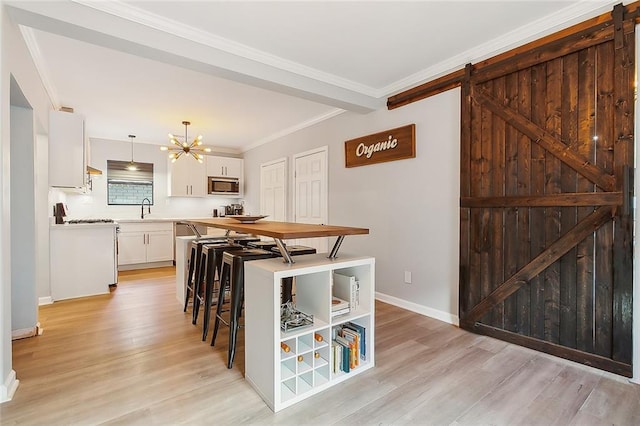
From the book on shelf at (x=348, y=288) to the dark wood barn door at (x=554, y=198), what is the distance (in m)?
1.25

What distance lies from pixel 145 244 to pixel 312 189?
10.9 ft

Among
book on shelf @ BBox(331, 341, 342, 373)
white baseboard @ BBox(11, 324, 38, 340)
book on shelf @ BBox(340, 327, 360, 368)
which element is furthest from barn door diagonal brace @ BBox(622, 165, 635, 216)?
white baseboard @ BBox(11, 324, 38, 340)

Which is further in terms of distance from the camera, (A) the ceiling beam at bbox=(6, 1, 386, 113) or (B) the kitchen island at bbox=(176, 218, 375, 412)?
(A) the ceiling beam at bbox=(6, 1, 386, 113)

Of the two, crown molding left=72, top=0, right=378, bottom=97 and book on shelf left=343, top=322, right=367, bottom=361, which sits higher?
crown molding left=72, top=0, right=378, bottom=97

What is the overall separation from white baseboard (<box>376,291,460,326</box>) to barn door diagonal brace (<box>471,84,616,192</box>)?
1595 millimetres

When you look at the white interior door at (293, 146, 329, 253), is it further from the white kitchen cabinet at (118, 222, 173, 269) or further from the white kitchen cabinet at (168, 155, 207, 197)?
the white kitchen cabinet at (118, 222, 173, 269)

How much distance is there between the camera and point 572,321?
2178 mm

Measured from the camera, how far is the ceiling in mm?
2072

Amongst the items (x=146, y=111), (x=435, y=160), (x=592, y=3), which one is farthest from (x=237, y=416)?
(x=146, y=111)

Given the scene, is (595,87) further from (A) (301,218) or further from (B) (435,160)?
(A) (301,218)

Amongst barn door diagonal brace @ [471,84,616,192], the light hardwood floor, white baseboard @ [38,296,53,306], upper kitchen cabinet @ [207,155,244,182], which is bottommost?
the light hardwood floor

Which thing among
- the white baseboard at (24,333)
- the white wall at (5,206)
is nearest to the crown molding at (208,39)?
the white wall at (5,206)

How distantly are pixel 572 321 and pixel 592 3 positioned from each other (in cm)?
→ 220

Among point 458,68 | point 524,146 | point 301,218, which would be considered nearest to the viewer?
point 524,146
